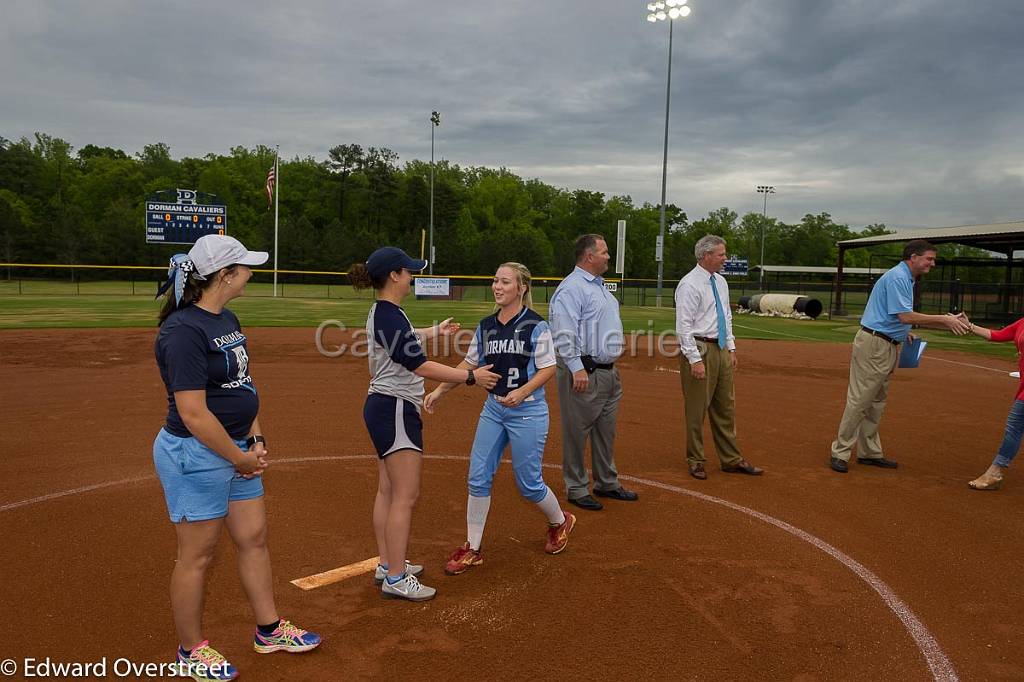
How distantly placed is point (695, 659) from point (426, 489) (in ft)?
10.5

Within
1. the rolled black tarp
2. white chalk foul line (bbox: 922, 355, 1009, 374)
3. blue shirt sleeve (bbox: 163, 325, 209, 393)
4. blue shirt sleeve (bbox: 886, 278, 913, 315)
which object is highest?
blue shirt sleeve (bbox: 886, 278, 913, 315)

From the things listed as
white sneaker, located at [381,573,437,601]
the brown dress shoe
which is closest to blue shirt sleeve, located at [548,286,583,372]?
white sneaker, located at [381,573,437,601]


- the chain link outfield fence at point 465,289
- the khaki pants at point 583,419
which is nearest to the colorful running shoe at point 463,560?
the khaki pants at point 583,419

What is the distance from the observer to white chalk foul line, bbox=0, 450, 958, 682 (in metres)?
3.64

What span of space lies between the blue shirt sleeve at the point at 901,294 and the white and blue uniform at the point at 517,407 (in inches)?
170

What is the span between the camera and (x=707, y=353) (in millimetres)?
6691

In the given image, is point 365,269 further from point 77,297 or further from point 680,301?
point 77,297

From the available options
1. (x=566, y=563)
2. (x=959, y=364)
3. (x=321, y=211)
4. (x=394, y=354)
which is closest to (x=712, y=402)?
(x=566, y=563)

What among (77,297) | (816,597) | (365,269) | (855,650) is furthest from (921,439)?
(77,297)

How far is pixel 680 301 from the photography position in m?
6.57

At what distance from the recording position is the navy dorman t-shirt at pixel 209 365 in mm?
2930

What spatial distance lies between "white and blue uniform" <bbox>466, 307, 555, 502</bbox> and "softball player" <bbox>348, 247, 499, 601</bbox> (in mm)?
279

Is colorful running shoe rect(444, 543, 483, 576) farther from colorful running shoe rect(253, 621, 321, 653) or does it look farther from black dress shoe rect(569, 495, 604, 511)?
black dress shoe rect(569, 495, 604, 511)

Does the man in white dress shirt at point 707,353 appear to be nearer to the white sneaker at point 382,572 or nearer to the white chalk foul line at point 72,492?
the white sneaker at point 382,572
